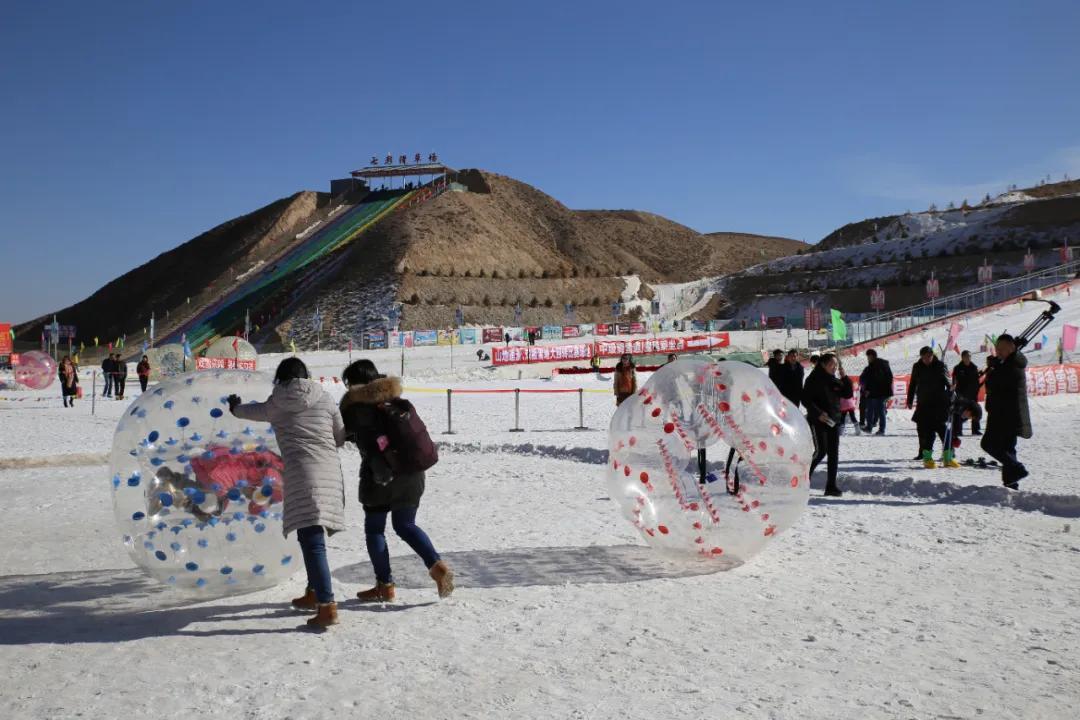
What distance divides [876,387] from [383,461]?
12.5m

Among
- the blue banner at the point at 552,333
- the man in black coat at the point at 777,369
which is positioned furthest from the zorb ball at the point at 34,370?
the blue banner at the point at 552,333

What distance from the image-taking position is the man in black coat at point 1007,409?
1001cm

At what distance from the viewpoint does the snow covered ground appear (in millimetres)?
4484

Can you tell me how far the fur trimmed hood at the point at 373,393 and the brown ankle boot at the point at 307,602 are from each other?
1217 mm

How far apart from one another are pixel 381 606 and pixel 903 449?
35.2ft

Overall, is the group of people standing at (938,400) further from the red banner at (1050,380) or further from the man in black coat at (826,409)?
the red banner at (1050,380)

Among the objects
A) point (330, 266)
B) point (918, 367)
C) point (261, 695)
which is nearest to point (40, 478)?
point (261, 695)

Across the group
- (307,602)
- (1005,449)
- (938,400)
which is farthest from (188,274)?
(307,602)

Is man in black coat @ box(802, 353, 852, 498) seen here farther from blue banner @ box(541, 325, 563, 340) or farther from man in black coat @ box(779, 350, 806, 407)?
blue banner @ box(541, 325, 563, 340)

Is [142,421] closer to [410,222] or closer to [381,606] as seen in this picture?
[381,606]

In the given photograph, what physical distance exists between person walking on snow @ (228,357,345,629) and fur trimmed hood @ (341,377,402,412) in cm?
19

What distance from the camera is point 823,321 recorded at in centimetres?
7506

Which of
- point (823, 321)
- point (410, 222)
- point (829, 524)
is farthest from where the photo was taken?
point (410, 222)

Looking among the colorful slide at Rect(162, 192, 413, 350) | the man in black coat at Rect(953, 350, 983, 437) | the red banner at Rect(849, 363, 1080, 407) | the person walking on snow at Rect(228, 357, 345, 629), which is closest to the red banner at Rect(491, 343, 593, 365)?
the red banner at Rect(849, 363, 1080, 407)
